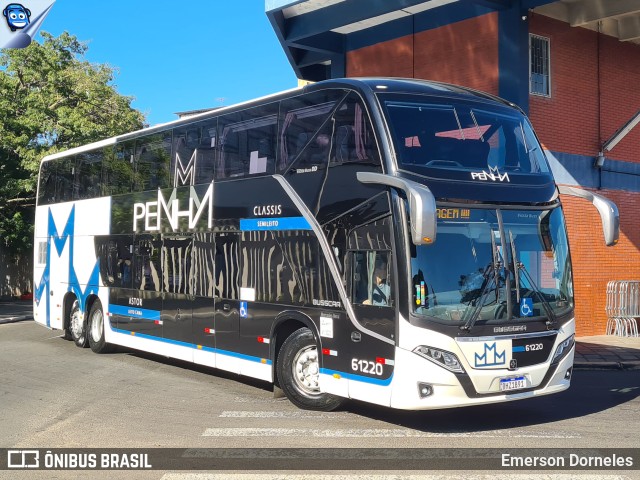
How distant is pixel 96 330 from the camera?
15.5 metres

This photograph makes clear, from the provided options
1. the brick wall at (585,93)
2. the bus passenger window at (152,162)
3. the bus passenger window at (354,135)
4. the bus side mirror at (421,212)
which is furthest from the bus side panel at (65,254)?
the brick wall at (585,93)

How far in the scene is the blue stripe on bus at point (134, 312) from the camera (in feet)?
43.5

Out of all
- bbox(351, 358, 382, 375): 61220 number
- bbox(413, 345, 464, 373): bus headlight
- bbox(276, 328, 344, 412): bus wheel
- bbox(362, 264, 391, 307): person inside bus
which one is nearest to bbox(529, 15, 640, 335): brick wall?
bbox(276, 328, 344, 412): bus wheel

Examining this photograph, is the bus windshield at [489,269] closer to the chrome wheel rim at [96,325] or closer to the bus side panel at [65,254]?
the bus side panel at [65,254]

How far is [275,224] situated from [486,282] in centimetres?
312

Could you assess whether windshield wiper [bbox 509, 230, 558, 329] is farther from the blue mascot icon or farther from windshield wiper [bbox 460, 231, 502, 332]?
the blue mascot icon

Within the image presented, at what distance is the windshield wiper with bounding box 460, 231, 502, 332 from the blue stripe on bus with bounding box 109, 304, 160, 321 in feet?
21.6

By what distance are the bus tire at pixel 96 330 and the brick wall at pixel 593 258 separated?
33.3 feet

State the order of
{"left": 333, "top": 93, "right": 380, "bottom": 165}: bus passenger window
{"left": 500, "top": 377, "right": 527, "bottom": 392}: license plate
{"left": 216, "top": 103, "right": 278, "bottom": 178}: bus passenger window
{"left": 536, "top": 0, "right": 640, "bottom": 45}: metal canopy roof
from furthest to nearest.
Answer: {"left": 536, "top": 0, "right": 640, "bottom": 45}: metal canopy roof < {"left": 216, "top": 103, "right": 278, "bottom": 178}: bus passenger window < {"left": 333, "top": 93, "right": 380, "bottom": 165}: bus passenger window < {"left": 500, "top": 377, "right": 527, "bottom": 392}: license plate

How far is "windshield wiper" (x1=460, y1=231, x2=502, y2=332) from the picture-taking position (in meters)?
8.13

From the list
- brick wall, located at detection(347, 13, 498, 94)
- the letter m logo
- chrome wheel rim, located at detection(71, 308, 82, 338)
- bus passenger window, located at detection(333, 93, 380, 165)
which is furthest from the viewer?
brick wall, located at detection(347, 13, 498, 94)

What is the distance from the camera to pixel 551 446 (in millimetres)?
7727

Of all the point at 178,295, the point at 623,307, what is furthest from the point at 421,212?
the point at 623,307

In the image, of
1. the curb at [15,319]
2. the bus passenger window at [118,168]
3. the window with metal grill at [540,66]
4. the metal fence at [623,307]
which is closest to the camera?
the bus passenger window at [118,168]
